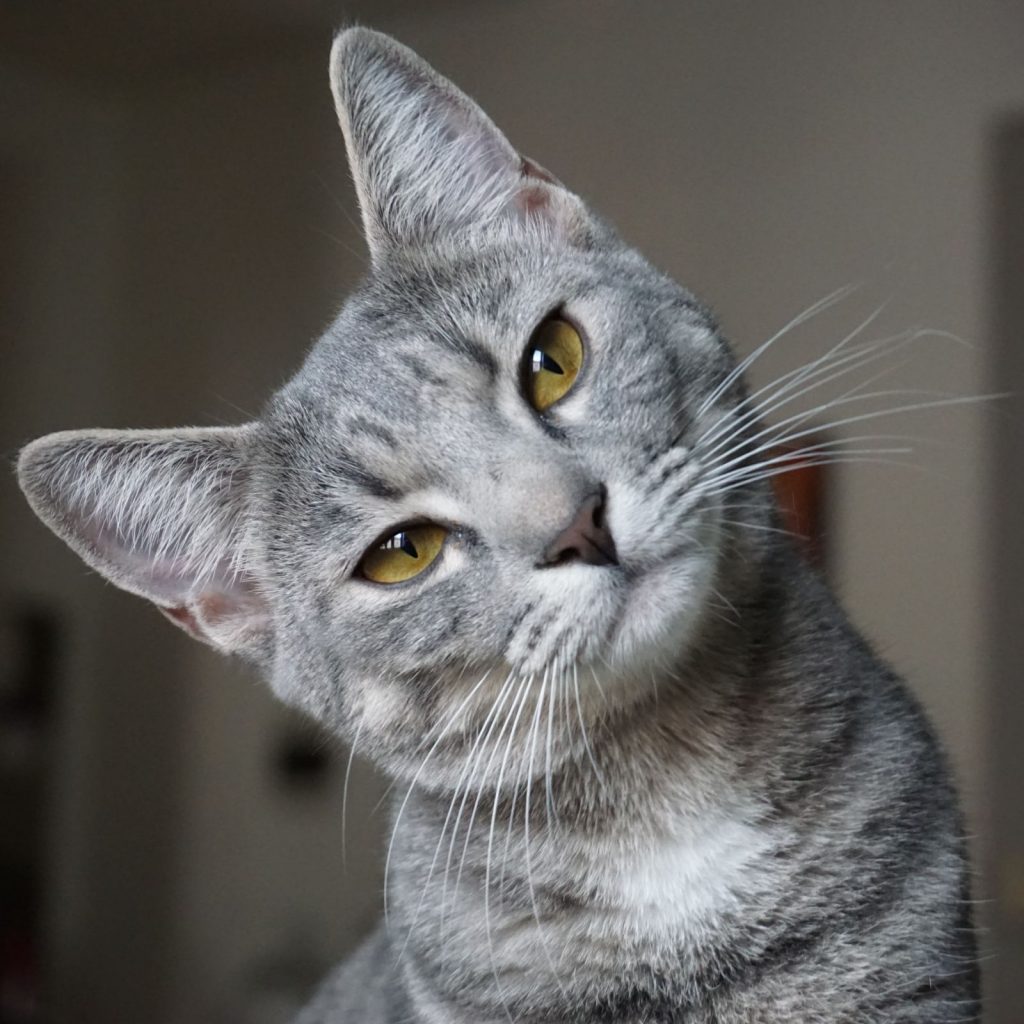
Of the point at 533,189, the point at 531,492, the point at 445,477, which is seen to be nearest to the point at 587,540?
the point at 531,492

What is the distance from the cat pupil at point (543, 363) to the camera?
110 cm

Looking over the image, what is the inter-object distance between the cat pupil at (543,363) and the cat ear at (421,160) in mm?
188

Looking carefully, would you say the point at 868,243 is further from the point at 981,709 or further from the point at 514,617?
the point at 514,617

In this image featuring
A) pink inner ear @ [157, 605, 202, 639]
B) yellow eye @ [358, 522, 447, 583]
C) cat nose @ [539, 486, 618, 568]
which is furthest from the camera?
pink inner ear @ [157, 605, 202, 639]

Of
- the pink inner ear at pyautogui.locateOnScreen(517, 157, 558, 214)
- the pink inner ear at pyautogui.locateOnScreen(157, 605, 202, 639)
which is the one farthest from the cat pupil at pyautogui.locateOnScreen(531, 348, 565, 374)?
the pink inner ear at pyautogui.locateOnScreen(157, 605, 202, 639)

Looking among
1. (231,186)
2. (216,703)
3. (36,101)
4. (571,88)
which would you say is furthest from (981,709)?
(36,101)

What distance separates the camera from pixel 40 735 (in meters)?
2.78

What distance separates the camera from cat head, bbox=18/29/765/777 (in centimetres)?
96

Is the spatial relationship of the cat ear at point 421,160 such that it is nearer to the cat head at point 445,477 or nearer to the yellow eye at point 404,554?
the cat head at point 445,477

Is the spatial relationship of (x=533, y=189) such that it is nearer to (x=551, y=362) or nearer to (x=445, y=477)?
(x=551, y=362)

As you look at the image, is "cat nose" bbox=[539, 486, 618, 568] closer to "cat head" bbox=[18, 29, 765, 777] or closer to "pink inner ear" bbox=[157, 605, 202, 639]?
"cat head" bbox=[18, 29, 765, 777]

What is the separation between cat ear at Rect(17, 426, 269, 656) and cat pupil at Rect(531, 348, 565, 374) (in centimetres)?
30

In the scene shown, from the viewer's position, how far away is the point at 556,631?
37.1 inches

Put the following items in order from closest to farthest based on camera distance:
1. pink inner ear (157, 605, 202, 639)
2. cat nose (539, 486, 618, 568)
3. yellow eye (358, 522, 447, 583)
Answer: cat nose (539, 486, 618, 568) → yellow eye (358, 522, 447, 583) → pink inner ear (157, 605, 202, 639)
